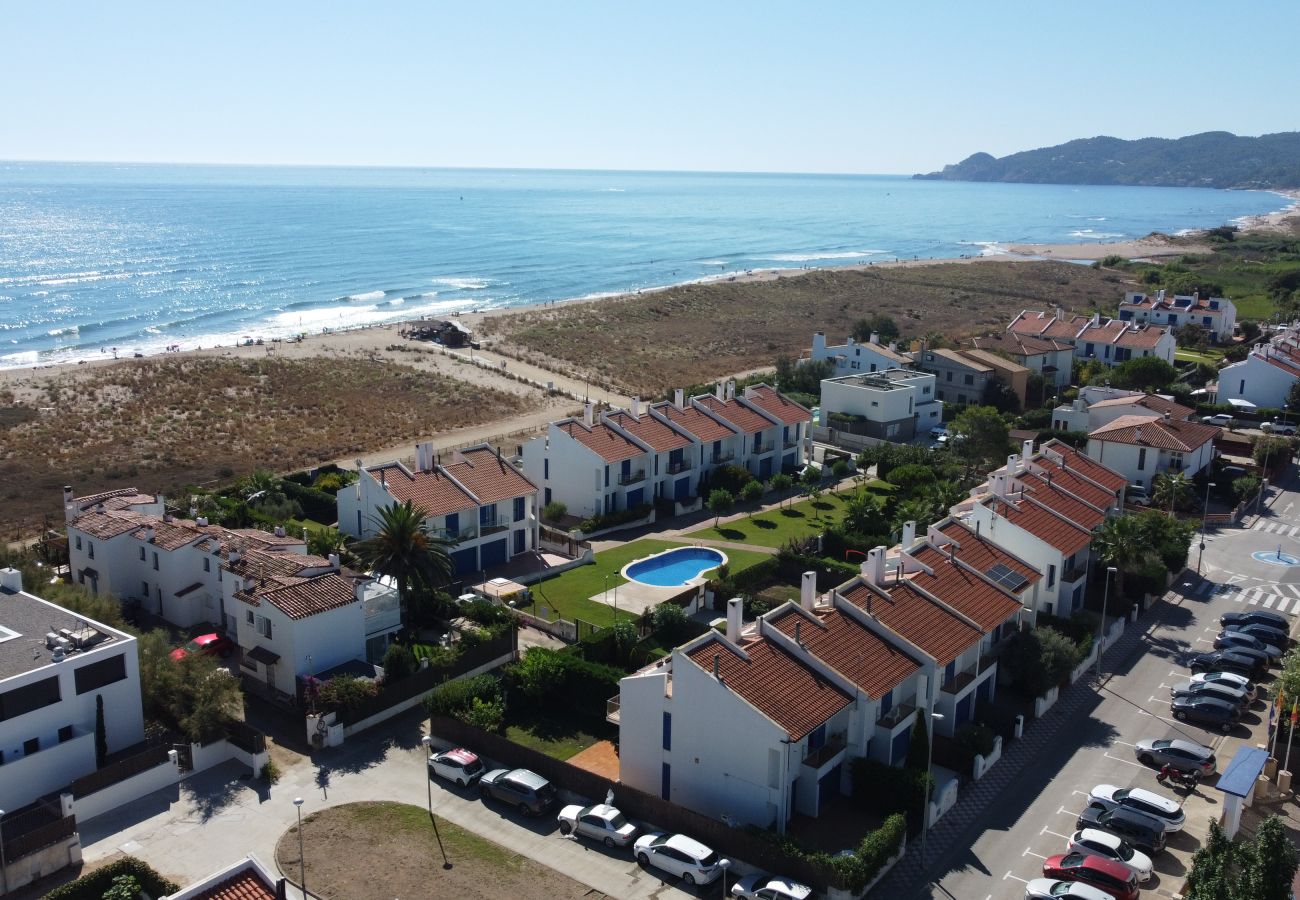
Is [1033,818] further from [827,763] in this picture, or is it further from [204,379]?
[204,379]

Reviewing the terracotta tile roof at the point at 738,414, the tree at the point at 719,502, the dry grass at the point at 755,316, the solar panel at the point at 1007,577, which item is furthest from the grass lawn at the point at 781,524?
the dry grass at the point at 755,316


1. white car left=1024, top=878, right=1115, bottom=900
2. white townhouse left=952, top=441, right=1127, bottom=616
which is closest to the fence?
white car left=1024, top=878, right=1115, bottom=900

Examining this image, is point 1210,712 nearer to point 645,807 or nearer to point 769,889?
point 769,889

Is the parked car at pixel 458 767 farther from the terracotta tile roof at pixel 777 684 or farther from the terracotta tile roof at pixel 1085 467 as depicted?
the terracotta tile roof at pixel 1085 467

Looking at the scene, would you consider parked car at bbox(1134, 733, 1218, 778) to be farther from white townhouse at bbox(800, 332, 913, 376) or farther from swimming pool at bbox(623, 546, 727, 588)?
white townhouse at bbox(800, 332, 913, 376)

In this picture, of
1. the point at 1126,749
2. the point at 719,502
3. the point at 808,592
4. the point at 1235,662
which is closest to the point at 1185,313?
the point at 719,502

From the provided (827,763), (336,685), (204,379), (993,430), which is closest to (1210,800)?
(827,763)
